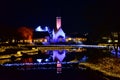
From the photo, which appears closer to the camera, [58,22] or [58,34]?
[58,34]

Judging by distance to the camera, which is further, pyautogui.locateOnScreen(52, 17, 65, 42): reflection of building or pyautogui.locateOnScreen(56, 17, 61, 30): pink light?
pyautogui.locateOnScreen(56, 17, 61, 30): pink light

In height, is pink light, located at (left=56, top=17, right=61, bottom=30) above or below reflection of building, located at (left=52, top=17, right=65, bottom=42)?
above

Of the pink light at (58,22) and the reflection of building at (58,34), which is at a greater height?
the pink light at (58,22)

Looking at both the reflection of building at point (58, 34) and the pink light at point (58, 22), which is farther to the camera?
the pink light at point (58, 22)

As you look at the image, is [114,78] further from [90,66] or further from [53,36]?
[53,36]

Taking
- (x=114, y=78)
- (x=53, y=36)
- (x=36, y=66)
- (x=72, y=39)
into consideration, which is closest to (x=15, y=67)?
(x=36, y=66)

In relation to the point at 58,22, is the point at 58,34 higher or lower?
lower

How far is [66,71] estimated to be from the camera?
92.5 feet

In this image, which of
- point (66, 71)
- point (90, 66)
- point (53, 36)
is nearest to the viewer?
point (66, 71)

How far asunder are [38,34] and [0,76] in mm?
71503

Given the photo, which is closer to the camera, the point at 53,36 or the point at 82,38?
the point at 53,36

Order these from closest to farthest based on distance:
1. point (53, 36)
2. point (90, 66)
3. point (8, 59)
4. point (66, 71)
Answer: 1. point (66, 71)
2. point (90, 66)
3. point (8, 59)
4. point (53, 36)

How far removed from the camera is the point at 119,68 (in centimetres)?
2677

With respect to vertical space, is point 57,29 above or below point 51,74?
above
